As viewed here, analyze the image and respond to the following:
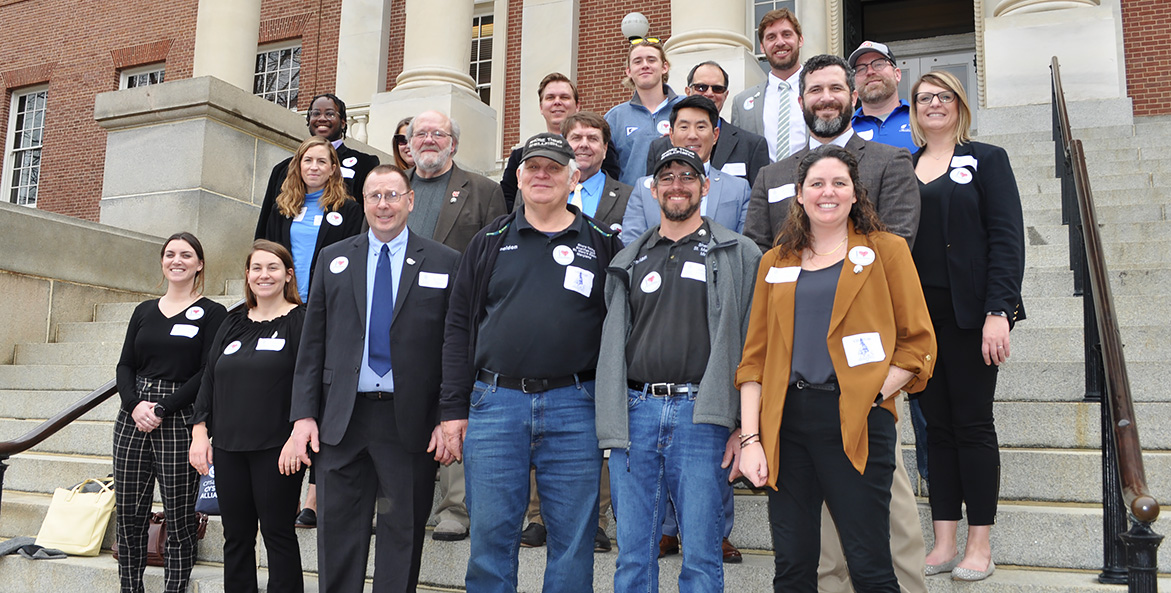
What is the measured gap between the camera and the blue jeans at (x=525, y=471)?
3594 millimetres

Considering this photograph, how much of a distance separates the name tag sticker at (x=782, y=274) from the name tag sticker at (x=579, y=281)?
73 centimetres

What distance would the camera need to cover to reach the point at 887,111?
183 inches

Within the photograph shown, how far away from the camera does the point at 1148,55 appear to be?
1172cm

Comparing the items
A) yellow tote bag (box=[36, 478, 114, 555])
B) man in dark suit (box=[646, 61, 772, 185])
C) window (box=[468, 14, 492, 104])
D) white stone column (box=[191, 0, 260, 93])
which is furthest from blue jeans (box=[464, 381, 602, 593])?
window (box=[468, 14, 492, 104])

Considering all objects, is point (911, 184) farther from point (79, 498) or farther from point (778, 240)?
point (79, 498)

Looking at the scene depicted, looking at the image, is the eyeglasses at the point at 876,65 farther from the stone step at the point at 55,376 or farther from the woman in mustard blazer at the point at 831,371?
the stone step at the point at 55,376

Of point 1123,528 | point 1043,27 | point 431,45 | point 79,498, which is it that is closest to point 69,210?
point 431,45

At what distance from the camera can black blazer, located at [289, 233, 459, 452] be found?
3.91 meters

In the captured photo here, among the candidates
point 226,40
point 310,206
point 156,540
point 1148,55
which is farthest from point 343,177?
point 1148,55

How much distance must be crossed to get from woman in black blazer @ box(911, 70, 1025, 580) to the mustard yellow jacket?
63 cm

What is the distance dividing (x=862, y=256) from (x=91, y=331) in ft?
21.1

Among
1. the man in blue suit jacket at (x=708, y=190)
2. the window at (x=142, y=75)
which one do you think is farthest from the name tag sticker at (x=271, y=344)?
the window at (x=142, y=75)

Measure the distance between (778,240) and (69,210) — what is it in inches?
764

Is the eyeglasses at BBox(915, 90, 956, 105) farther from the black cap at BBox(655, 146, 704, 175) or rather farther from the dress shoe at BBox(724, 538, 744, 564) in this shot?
the dress shoe at BBox(724, 538, 744, 564)
